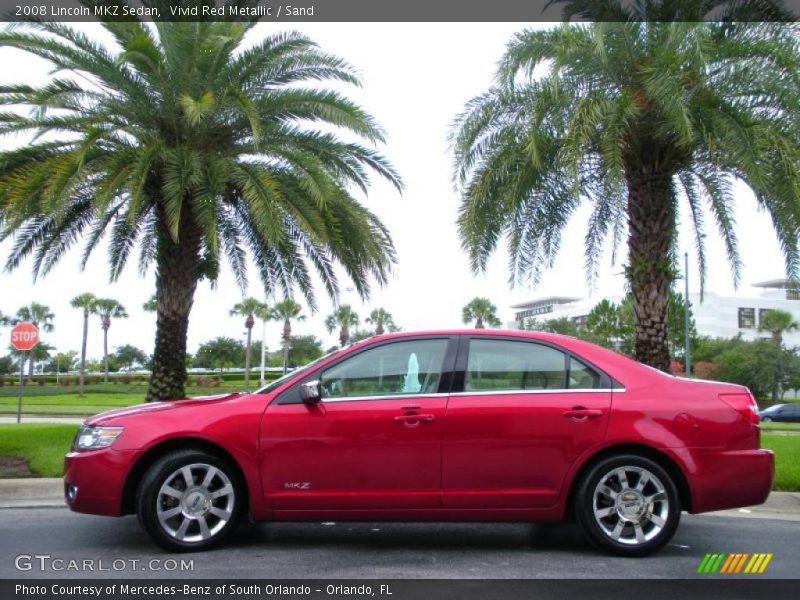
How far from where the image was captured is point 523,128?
12.0 metres

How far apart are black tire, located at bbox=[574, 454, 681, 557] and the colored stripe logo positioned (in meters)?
0.33

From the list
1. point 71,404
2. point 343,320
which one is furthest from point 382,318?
point 71,404

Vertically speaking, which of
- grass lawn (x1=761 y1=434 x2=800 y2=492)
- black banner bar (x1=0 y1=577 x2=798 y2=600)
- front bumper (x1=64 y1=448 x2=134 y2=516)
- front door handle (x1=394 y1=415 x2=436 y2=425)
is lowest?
black banner bar (x1=0 y1=577 x2=798 y2=600)

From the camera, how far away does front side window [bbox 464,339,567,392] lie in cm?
566

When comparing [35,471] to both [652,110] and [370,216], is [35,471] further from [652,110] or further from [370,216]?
[652,110]

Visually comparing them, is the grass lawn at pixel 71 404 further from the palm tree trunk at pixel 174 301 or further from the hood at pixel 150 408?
the hood at pixel 150 408

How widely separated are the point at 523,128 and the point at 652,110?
6.40ft

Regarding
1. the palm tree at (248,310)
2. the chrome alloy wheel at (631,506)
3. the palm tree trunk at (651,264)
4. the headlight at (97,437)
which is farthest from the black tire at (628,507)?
the palm tree at (248,310)

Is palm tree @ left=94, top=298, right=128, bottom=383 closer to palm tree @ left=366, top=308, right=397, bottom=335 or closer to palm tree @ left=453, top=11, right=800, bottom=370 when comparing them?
palm tree @ left=366, top=308, right=397, bottom=335

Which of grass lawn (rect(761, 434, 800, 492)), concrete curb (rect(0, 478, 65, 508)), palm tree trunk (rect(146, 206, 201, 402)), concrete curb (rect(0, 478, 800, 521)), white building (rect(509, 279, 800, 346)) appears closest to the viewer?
concrete curb (rect(0, 478, 800, 521))

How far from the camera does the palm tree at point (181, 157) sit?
1095 centimetres

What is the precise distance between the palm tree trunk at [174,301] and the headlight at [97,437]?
6.48 metres

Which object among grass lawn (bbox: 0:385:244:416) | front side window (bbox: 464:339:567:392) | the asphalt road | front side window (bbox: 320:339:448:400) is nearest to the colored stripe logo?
the asphalt road

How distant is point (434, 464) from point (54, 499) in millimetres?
4539
